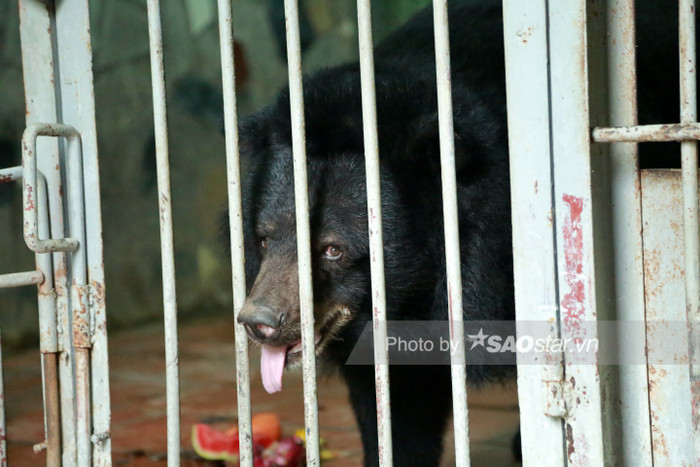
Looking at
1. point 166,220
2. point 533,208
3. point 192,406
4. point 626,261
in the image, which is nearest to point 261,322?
point 166,220

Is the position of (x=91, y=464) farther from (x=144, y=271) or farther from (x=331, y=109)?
(x=144, y=271)

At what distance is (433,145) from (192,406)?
2.78m

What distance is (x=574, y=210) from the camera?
63.0 inches

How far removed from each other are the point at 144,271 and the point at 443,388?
4.77 meters

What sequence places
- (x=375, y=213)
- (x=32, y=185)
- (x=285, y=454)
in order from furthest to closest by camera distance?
(x=285, y=454)
(x=32, y=185)
(x=375, y=213)

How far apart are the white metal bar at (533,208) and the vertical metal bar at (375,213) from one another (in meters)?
0.28

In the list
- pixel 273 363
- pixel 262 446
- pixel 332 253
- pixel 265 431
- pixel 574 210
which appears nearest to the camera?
pixel 574 210

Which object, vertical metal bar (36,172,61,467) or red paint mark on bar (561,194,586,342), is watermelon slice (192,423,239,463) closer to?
vertical metal bar (36,172,61,467)

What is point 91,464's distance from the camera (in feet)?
7.06

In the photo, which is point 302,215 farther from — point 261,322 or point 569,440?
point 569,440

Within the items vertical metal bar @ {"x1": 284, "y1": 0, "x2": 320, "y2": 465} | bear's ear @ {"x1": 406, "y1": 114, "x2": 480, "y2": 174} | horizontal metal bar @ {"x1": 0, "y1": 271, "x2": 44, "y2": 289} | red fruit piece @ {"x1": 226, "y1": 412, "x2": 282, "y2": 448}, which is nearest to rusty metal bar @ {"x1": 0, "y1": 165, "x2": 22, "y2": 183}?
horizontal metal bar @ {"x1": 0, "y1": 271, "x2": 44, "y2": 289}

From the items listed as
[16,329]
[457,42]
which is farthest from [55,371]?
[16,329]

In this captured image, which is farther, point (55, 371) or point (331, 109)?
point (331, 109)

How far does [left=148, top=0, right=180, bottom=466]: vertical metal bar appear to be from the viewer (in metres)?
1.88
